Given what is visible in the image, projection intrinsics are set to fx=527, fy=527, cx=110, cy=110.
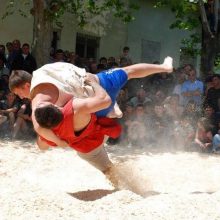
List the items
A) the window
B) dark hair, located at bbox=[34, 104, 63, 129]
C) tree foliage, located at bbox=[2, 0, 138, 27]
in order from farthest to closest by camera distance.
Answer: the window < tree foliage, located at bbox=[2, 0, 138, 27] < dark hair, located at bbox=[34, 104, 63, 129]

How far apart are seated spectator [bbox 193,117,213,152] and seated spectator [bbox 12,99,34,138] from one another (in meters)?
2.78

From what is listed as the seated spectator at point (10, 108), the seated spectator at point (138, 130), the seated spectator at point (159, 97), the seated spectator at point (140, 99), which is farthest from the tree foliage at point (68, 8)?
the seated spectator at point (138, 130)

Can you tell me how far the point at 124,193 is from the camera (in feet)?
14.7

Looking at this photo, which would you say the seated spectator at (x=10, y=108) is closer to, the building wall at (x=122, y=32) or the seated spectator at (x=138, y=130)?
the seated spectator at (x=138, y=130)

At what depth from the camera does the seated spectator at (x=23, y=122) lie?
868cm

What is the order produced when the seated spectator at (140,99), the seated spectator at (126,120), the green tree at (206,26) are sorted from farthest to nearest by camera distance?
the green tree at (206,26), the seated spectator at (140,99), the seated spectator at (126,120)

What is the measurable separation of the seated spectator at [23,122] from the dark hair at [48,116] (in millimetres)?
4592

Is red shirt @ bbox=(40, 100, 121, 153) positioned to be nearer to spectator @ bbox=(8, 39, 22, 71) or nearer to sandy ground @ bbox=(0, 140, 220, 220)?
sandy ground @ bbox=(0, 140, 220, 220)

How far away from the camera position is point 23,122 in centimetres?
873

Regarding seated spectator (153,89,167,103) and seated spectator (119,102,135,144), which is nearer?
seated spectator (119,102,135,144)

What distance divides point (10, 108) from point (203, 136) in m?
3.22

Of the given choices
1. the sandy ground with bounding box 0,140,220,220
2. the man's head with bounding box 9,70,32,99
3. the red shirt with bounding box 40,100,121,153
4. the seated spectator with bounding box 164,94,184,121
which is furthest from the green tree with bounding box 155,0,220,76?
the man's head with bounding box 9,70,32,99

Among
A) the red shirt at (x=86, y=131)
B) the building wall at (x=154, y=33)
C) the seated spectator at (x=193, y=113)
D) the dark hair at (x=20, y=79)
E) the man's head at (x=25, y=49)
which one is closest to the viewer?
the red shirt at (x=86, y=131)

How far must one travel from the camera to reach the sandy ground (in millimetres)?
3896
